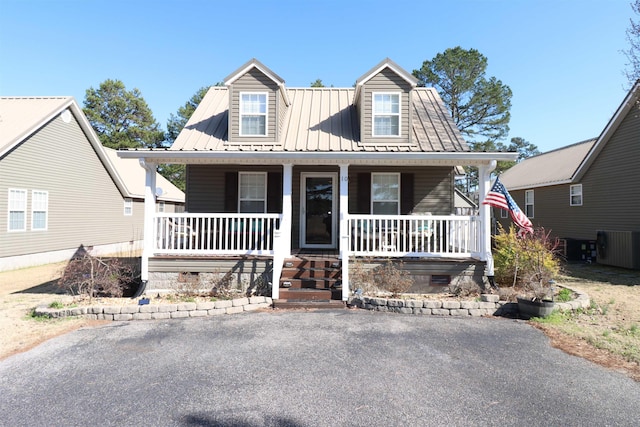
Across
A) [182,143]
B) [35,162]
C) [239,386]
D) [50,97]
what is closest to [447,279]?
[239,386]

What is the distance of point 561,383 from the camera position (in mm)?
3744

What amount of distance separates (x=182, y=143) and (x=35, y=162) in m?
7.12

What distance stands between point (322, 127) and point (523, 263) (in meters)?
6.53

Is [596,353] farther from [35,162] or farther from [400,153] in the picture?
[35,162]

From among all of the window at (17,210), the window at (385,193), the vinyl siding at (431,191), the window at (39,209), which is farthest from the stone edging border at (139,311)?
the window at (39,209)

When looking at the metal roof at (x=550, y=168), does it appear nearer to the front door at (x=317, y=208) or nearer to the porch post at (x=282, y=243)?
the front door at (x=317, y=208)

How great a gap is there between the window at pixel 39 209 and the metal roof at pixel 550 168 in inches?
856

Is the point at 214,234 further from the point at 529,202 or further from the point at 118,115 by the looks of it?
the point at 118,115

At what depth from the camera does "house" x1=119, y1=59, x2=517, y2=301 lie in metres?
7.54

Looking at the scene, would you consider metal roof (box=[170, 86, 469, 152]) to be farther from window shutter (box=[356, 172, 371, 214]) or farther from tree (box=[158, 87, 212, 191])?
tree (box=[158, 87, 212, 191])

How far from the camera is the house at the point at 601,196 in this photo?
1169cm

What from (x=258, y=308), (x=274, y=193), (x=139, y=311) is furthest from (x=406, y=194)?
(x=139, y=311)

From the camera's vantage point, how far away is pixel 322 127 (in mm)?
10156

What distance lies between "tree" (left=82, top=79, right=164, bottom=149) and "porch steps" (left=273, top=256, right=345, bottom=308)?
1225 inches
